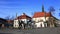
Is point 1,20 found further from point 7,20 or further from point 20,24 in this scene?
point 20,24

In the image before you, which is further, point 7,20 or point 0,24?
point 7,20

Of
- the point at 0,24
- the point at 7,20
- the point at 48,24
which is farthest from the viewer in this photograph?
A: the point at 7,20

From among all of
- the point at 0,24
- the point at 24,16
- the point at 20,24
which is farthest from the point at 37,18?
the point at 20,24

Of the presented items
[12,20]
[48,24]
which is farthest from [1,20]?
[48,24]

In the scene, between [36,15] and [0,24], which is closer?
[0,24]

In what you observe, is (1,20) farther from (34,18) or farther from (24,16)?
(34,18)

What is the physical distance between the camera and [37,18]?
378 ft

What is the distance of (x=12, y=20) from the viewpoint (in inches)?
4156

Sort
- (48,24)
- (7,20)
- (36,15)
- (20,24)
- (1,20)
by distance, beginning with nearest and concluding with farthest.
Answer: (20,24), (48,24), (1,20), (7,20), (36,15)

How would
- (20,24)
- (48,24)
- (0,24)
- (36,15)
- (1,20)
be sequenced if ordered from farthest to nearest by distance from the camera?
(36,15)
(1,20)
(0,24)
(48,24)
(20,24)

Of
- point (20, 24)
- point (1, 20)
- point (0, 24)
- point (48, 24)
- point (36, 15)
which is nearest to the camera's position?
point (20, 24)

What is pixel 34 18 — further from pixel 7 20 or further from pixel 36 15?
pixel 7 20

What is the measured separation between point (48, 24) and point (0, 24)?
24771 mm

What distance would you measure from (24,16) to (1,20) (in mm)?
15738
